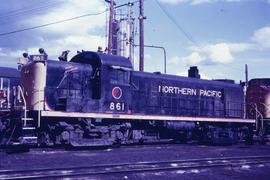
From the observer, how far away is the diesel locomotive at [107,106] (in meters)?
12.7

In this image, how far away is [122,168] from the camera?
9180 millimetres

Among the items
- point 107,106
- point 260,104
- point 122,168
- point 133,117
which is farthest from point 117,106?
point 260,104

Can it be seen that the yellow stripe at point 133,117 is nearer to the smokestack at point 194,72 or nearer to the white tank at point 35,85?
the white tank at point 35,85

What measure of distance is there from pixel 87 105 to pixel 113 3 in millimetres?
14049

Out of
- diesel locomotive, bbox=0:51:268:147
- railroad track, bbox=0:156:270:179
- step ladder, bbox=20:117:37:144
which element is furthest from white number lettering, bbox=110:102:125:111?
railroad track, bbox=0:156:270:179

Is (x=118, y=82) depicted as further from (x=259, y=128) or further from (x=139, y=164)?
(x=259, y=128)

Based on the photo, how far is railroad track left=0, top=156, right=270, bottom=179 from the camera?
7.84 metres

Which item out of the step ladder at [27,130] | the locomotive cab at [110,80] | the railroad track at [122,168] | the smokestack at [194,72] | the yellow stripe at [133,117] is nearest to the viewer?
the railroad track at [122,168]

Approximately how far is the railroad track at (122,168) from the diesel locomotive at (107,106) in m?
3.92

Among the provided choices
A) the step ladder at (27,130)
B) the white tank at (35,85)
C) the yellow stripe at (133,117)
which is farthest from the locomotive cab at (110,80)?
the step ladder at (27,130)

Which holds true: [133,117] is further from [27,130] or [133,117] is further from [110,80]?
[27,130]

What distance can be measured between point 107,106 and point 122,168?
507cm

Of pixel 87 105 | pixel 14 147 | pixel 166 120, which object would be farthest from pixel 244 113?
pixel 14 147

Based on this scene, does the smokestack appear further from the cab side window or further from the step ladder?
the step ladder
